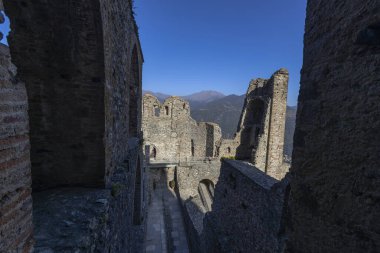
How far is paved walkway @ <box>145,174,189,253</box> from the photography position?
31.7 ft

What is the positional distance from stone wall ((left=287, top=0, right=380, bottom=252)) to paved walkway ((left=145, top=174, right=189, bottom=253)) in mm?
8911

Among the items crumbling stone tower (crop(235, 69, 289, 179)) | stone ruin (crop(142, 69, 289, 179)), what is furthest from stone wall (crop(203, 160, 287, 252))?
stone ruin (crop(142, 69, 289, 179))

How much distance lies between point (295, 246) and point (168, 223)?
1058 cm

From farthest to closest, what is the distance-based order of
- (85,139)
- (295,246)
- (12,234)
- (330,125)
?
(85,139)
(295,246)
(330,125)
(12,234)

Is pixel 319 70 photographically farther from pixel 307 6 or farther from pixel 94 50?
pixel 94 50

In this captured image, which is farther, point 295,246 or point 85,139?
point 85,139

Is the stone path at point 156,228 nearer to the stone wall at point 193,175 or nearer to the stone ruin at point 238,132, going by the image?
the stone wall at point 193,175

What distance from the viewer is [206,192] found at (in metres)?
15.1

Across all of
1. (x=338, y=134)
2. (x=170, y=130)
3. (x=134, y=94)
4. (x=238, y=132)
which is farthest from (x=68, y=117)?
(x=170, y=130)

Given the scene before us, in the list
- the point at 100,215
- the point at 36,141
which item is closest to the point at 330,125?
the point at 100,215

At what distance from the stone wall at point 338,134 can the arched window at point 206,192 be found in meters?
11.7

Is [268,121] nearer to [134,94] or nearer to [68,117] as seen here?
[134,94]

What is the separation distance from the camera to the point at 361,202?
158 cm

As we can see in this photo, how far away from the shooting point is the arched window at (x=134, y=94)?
7.14 meters
